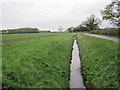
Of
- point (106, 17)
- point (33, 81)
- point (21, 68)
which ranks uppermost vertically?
point (106, 17)

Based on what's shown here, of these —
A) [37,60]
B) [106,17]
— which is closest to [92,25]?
[106,17]

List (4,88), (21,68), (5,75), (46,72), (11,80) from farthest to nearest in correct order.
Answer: (46,72) → (21,68) → (5,75) → (11,80) → (4,88)

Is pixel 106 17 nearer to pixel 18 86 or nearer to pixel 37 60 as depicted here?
pixel 37 60

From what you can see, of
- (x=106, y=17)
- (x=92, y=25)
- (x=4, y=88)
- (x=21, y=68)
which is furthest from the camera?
(x=92, y=25)

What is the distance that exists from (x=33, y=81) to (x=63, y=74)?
3.33 m

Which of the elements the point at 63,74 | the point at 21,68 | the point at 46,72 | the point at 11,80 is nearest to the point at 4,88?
the point at 11,80

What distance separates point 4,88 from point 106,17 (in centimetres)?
4291

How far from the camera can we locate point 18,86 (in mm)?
7496

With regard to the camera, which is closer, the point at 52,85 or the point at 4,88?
the point at 4,88

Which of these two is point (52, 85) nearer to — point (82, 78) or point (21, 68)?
point (21, 68)

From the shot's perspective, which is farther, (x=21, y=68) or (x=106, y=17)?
(x=106, y=17)

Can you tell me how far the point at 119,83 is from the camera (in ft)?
26.0

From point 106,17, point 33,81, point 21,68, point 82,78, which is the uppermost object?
point 106,17

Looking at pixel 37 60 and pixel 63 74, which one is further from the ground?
pixel 37 60
